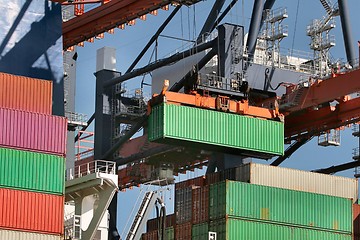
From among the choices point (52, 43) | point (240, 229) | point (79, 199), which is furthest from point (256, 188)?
point (52, 43)

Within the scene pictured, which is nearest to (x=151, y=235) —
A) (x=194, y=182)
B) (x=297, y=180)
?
(x=194, y=182)

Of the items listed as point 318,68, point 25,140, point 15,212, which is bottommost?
point 15,212

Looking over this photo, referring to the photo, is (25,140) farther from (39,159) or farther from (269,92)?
(269,92)

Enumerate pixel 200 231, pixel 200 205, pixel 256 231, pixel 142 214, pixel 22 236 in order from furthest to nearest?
pixel 200 205 → pixel 200 231 → pixel 256 231 → pixel 142 214 → pixel 22 236

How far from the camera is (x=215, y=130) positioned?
61281 millimetres

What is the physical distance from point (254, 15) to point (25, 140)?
22808 millimetres

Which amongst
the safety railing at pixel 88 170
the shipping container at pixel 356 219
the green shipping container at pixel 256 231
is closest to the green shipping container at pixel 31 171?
the safety railing at pixel 88 170

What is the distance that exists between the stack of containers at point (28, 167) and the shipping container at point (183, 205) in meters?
12.6

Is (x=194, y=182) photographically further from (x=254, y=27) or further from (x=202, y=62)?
(x=254, y=27)

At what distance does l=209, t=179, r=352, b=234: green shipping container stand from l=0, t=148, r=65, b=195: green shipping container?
38.5ft

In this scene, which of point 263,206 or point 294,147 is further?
point 294,147

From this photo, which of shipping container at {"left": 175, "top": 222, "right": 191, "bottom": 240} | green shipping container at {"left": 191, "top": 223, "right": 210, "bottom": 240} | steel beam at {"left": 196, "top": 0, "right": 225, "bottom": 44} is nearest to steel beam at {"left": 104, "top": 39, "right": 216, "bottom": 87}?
steel beam at {"left": 196, "top": 0, "right": 225, "bottom": 44}

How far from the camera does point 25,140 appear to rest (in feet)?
158

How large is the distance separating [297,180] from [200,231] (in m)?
6.31
